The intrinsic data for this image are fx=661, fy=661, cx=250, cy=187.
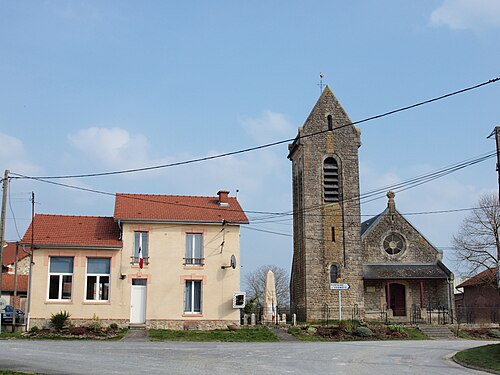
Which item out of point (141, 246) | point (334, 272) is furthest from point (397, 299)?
point (141, 246)

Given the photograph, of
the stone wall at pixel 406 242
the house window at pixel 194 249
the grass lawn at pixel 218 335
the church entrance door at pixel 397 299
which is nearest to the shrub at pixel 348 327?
→ the grass lawn at pixel 218 335

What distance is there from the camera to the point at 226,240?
3391cm

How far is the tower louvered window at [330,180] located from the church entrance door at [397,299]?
679 centimetres

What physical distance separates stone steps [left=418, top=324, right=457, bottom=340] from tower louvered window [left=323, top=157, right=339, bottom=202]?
33.1 feet

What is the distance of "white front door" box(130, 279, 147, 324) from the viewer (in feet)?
107

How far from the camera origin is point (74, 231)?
108 feet

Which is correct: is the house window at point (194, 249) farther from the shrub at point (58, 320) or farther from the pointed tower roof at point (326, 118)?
the pointed tower roof at point (326, 118)

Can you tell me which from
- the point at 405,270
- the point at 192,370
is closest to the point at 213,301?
the point at 405,270

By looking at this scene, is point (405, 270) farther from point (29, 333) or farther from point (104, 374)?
point (104, 374)

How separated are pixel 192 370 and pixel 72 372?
2.90 metres

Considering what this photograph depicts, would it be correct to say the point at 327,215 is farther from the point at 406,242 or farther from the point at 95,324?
the point at 95,324

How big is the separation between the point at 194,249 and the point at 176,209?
2461 millimetres

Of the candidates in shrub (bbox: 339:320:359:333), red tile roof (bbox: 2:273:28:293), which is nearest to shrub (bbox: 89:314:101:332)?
shrub (bbox: 339:320:359:333)

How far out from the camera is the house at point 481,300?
45.1 metres
